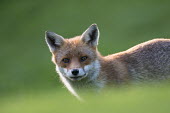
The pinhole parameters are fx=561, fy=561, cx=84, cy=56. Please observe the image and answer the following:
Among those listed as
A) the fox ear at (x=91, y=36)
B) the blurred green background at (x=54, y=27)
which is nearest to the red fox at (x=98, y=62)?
the fox ear at (x=91, y=36)

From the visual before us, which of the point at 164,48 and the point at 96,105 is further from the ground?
the point at 164,48

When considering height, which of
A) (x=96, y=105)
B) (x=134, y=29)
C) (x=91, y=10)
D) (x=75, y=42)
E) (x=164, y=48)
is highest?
(x=91, y=10)

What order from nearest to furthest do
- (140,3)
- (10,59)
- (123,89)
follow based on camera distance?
Result: (123,89)
(10,59)
(140,3)

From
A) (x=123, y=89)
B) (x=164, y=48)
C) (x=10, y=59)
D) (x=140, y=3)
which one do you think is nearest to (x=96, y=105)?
(x=123, y=89)

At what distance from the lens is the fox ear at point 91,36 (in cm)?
1436

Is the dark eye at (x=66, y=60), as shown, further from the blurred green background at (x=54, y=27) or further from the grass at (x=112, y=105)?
the blurred green background at (x=54, y=27)

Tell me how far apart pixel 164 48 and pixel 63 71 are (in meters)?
2.78

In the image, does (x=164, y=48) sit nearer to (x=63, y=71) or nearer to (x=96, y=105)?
(x=63, y=71)

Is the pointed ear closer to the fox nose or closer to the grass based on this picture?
the fox nose

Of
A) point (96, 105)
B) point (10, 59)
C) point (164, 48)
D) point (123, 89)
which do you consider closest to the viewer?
point (96, 105)

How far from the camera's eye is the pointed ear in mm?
14469

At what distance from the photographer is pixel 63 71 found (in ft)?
45.4

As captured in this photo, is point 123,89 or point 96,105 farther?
point 123,89

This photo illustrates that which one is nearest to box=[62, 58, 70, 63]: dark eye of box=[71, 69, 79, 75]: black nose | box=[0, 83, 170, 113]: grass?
box=[71, 69, 79, 75]: black nose
